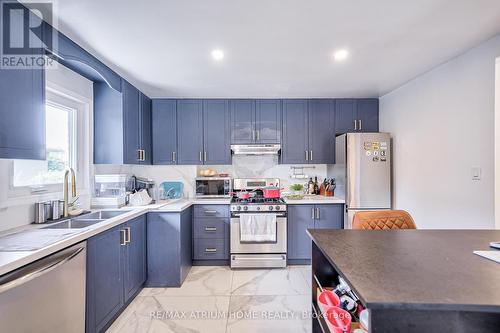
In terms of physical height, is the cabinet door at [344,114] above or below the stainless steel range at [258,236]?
above

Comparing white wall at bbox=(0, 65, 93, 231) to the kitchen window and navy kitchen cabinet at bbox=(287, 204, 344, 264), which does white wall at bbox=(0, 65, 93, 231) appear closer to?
the kitchen window

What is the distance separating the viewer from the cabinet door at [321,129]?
3590mm

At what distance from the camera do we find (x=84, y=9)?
60.6 inches

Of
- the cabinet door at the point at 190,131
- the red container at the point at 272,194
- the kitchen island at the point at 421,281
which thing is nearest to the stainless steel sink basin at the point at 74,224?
the cabinet door at the point at 190,131

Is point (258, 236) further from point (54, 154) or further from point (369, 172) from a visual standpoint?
point (54, 154)

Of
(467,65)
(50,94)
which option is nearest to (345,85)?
(467,65)

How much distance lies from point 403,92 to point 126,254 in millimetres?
3511

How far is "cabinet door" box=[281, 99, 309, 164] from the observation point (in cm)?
359

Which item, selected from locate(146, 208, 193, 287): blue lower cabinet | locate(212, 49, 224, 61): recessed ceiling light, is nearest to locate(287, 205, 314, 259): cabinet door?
locate(146, 208, 193, 287): blue lower cabinet

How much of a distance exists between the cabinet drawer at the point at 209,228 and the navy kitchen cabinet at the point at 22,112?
77.3 inches

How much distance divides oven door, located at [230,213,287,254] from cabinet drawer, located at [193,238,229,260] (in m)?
0.17

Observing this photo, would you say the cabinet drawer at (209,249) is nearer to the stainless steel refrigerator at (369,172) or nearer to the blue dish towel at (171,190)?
the blue dish towel at (171,190)

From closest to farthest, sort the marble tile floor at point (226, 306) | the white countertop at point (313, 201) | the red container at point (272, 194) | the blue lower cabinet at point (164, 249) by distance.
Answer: the marble tile floor at point (226, 306), the blue lower cabinet at point (164, 249), the white countertop at point (313, 201), the red container at point (272, 194)

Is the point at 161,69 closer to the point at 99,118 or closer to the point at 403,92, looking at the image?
the point at 99,118
